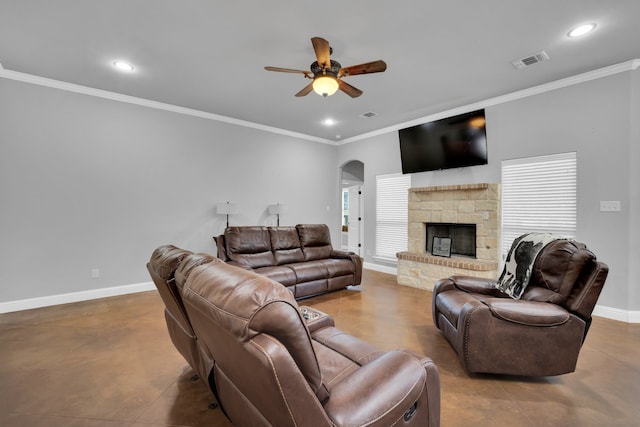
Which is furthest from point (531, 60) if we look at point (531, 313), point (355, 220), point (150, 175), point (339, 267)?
point (355, 220)

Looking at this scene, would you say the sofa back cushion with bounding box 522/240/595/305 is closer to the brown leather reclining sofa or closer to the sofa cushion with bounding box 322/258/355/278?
the brown leather reclining sofa

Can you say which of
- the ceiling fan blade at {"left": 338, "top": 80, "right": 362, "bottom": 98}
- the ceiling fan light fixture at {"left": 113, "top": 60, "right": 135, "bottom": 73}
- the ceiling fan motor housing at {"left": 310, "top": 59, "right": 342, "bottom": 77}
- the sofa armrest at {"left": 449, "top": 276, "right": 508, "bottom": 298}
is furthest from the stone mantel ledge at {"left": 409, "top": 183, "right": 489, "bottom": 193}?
the ceiling fan light fixture at {"left": 113, "top": 60, "right": 135, "bottom": 73}

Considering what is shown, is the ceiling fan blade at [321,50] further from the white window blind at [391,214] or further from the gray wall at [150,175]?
the white window blind at [391,214]

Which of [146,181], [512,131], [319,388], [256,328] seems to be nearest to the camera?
[256,328]

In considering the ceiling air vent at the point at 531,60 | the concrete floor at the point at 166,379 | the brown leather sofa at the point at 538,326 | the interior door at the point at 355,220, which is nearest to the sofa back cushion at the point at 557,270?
the brown leather sofa at the point at 538,326

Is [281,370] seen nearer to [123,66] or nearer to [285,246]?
[285,246]

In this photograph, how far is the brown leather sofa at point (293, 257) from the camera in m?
4.00

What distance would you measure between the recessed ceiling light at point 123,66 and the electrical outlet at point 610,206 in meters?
5.88

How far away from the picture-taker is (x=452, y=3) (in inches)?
92.2

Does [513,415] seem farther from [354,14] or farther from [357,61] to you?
[357,61]

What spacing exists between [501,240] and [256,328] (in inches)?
179

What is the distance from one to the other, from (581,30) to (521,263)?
225 cm

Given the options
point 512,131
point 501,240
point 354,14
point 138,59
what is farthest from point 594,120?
point 138,59

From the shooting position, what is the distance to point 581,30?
Answer: 105 inches
